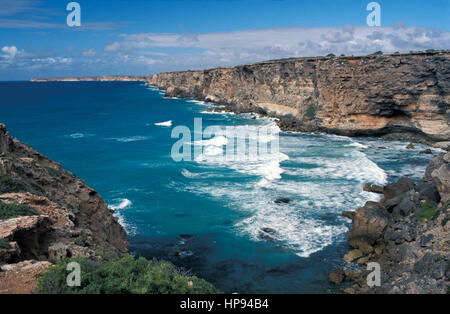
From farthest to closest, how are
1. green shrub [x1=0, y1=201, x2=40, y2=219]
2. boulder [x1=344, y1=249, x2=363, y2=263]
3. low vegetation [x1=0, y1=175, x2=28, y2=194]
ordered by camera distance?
boulder [x1=344, y1=249, x2=363, y2=263] < low vegetation [x1=0, y1=175, x2=28, y2=194] < green shrub [x1=0, y1=201, x2=40, y2=219]

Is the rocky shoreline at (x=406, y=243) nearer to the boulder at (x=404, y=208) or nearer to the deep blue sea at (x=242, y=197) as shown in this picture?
the boulder at (x=404, y=208)

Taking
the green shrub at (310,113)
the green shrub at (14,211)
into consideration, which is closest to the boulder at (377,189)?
the green shrub at (14,211)

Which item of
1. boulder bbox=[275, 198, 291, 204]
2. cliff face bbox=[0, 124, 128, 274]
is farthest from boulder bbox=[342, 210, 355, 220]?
cliff face bbox=[0, 124, 128, 274]

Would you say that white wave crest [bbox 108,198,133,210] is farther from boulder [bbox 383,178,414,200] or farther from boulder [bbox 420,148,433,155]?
boulder [bbox 420,148,433,155]

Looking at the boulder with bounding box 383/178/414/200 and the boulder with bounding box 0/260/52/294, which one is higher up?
the boulder with bounding box 0/260/52/294

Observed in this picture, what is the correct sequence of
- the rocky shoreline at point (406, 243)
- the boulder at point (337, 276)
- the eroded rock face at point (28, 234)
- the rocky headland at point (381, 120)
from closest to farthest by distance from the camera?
the eroded rock face at point (28, 234), the rocky shoreline at point (406, 243), the rocky headland at point (381, 120), the boulder at point (337, 276)

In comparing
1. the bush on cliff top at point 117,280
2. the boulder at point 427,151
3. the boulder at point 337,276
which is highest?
the boulder at point 427,151
